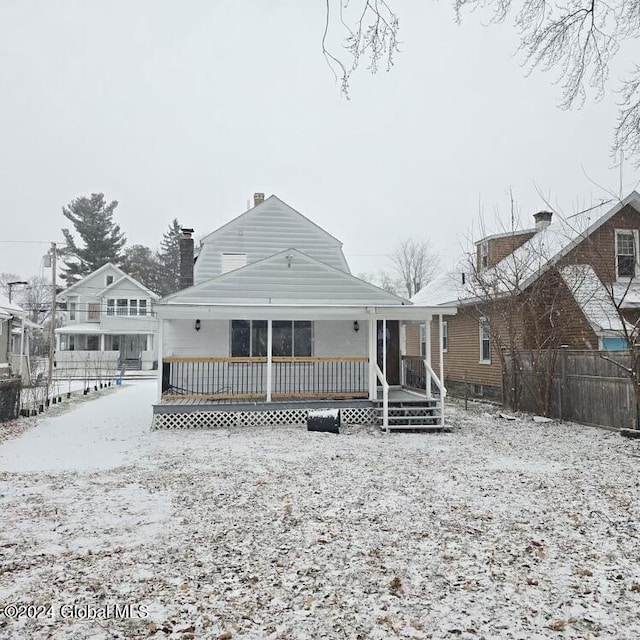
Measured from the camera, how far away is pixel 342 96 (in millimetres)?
3922

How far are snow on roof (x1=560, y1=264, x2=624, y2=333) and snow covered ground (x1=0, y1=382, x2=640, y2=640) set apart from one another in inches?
214

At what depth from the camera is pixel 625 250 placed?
1441cm

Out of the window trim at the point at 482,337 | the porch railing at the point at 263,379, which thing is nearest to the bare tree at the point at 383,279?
the window trim at the point at 482,337

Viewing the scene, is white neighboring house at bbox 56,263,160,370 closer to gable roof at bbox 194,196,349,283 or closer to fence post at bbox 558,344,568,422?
gable roof at bbox 194,196,349,283

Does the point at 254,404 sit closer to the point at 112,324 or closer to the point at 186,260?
the point at 186,260

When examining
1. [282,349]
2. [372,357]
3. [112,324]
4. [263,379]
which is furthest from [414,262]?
[372,357]

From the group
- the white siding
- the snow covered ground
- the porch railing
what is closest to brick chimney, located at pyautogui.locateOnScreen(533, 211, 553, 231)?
the porch railing

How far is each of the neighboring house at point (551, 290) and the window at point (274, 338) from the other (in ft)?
10.8

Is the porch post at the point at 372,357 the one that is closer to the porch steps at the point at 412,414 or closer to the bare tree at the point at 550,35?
the porch steps at the point at 412,414

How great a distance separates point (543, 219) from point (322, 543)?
16.1 meters

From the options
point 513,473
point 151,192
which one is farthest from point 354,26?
point 151,192

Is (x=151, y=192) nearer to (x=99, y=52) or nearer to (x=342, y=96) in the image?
(x=99, y=52)

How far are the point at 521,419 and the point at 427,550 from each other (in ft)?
29.3

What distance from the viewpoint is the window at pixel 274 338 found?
12.7m
